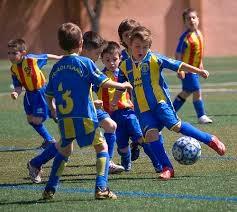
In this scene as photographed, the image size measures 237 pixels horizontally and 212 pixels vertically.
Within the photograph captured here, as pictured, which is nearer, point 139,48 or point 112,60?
point 139,48

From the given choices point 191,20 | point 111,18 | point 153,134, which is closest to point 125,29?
point 153,134

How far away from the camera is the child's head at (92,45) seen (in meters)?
8.73

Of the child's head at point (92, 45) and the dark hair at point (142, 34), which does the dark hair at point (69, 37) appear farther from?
the dark hair at point (142, 34)

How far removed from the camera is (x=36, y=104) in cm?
1155

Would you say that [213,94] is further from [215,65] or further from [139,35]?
[215,65]

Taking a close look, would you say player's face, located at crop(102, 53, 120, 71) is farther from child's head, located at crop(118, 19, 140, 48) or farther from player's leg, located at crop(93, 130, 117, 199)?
player's leg, located at crop(93, 130, 117, 199)

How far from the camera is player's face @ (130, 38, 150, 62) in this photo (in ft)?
28.8

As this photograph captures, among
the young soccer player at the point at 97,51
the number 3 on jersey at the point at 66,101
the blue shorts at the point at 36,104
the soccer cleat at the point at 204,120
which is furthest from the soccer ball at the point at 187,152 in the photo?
the soccer cleat at the point at 204,120

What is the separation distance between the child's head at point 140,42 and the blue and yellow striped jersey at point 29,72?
2.90 m

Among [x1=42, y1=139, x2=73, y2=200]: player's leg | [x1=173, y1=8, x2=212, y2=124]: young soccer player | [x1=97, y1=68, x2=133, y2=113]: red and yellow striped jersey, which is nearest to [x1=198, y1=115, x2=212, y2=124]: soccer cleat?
[x1=173, y1=8, x2=212, y2=124]: young soccer player

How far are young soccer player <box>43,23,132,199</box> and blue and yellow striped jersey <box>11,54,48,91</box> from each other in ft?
12.6

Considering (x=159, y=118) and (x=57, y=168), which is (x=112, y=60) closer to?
(x=159, y=118)

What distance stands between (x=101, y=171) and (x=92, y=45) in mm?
1699

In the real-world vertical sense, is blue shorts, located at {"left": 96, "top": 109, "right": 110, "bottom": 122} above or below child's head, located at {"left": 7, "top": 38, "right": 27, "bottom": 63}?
below
